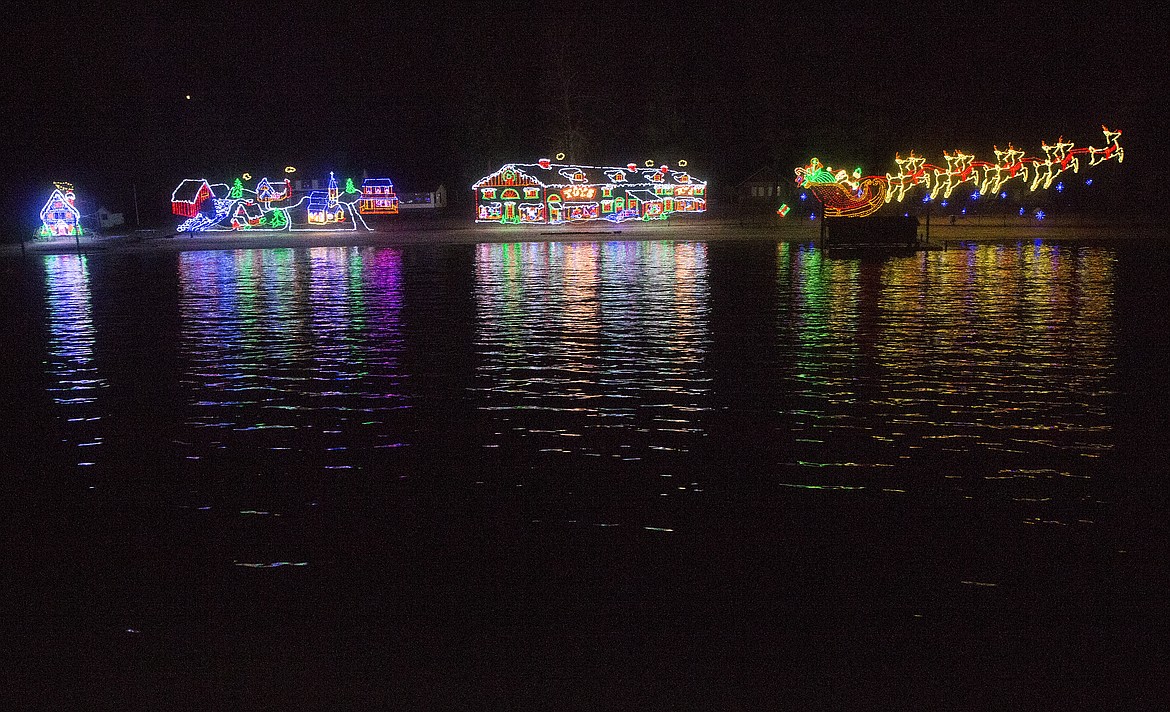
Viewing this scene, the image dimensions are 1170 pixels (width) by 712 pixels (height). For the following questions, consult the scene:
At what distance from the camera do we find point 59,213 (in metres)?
39.2

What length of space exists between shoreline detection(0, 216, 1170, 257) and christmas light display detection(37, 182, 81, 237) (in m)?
0.63

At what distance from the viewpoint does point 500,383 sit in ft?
32.9

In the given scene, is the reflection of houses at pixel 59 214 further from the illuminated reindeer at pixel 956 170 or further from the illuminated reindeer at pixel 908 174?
the illuminated reindeer at pixel 956 170

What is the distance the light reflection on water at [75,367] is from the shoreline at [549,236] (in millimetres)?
14940

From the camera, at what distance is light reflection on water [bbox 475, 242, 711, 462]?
809cm

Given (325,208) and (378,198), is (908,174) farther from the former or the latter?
(378,198)

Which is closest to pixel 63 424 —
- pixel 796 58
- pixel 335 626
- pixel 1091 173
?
pixel 335 626

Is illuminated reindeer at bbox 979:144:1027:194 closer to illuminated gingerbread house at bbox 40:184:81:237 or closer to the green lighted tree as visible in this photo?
the green lighted tree

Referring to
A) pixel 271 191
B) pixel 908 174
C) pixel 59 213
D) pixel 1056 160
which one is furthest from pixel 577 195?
pixel 59 213

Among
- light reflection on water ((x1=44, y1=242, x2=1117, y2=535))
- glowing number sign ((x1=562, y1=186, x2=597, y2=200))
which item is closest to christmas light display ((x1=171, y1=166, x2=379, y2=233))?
glowing number sign ((x1=562, y1=186, x2=597, y2=200))

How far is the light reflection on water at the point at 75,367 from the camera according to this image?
832 centimetres

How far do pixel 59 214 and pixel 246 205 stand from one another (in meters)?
7.62

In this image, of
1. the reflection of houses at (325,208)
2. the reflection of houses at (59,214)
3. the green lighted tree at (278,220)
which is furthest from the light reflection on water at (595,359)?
the reflection of houses at (325,208)

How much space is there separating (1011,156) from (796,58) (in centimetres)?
3470
